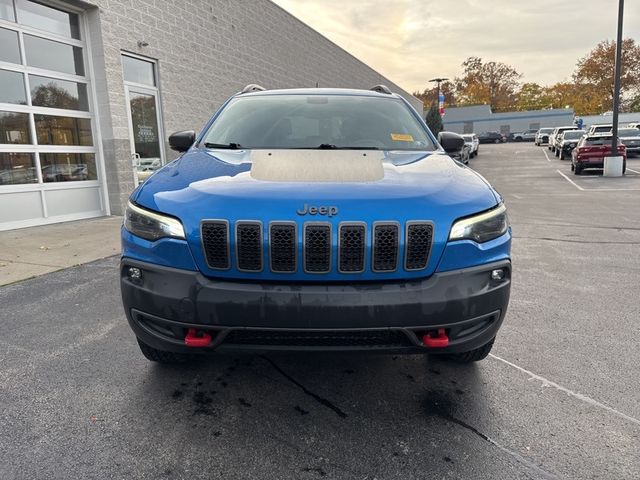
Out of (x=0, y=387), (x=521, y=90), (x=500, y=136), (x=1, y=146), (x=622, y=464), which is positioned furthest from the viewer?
(x=521, y=90)

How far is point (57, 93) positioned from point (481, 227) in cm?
896

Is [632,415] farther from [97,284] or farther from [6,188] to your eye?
[6,188]

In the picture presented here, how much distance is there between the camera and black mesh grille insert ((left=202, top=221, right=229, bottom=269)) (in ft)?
6.98

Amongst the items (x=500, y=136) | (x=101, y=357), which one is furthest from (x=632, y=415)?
(x=500, y=136)

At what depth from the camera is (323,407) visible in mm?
2551

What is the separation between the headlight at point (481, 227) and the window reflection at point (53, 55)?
878 centimetres

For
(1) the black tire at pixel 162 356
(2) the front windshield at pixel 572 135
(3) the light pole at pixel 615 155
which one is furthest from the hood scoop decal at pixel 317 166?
(2) the front windshield at pixel 572 135

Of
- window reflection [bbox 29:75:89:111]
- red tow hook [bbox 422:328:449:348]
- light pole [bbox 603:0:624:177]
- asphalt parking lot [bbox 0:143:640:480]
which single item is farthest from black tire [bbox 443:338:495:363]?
light pole [bbox 603:0:624:177]

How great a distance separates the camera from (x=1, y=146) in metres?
7.76

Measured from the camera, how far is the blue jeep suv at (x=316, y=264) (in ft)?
6.82

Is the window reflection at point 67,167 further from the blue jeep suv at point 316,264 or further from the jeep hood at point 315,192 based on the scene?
the blue jeep suv at point 316,264

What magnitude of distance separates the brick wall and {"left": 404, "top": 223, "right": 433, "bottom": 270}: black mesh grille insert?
865 cm

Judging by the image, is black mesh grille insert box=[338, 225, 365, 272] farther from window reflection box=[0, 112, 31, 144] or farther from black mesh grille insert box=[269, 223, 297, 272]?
window reflection box=[0, 112, 31, 144]

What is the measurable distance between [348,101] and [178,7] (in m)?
9.22
